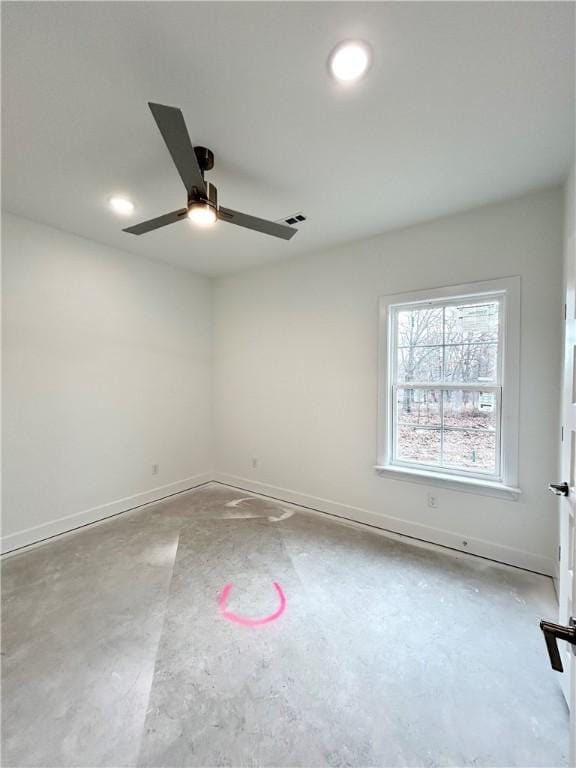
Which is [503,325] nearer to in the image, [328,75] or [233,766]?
[328,75]

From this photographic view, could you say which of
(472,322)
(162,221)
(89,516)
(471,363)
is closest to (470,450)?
(471,363)

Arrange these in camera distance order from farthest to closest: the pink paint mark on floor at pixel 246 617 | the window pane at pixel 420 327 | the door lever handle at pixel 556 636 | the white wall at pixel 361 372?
1. the window pane at pixel 420 327
2. the white wall at pixel 361 372
3. the pink paint mark on floor at pixel 246 617
4. the door lever handle at pixel 556 636

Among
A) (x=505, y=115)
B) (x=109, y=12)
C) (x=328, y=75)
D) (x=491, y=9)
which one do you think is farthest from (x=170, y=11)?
(x=505, y=115)

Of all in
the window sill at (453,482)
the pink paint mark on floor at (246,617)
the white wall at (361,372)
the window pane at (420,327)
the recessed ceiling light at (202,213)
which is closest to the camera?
the recessed ceiling light at (202,213)

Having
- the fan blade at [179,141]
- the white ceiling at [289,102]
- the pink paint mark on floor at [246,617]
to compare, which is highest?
the white ceiling at [289,102]

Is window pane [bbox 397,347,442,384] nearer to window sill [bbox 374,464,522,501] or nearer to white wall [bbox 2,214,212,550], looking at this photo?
window sill [bbox 374,464,522,501]

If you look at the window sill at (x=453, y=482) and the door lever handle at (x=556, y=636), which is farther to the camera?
the window sill at (x=453, y=482)

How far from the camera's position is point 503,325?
2.48 meters

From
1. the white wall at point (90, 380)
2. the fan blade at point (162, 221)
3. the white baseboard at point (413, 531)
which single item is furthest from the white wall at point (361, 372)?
the fan blade at point (162, 221)

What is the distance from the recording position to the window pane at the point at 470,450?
2.59 metres

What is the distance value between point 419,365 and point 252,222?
75.1 inches

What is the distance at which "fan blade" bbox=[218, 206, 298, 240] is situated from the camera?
6.18ft

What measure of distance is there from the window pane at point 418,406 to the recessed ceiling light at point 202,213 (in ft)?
7.13

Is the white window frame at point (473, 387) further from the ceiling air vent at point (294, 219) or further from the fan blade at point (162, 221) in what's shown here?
the fan blade at point (162, 221)
